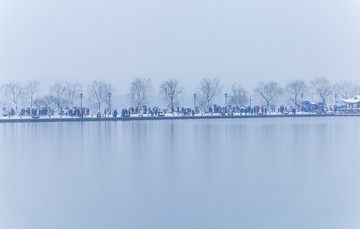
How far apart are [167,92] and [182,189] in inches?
2161

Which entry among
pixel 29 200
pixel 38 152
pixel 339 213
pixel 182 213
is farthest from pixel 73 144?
pixel 339 213

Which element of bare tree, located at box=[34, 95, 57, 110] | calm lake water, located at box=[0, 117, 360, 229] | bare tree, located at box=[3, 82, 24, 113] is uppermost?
bare tree, located at box=[3, 82, 24, 113]

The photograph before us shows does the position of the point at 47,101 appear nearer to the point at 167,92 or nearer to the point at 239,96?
the point at 167,92

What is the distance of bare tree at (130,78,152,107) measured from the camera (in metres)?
61.0

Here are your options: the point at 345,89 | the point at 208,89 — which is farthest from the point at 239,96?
the point at 345,89

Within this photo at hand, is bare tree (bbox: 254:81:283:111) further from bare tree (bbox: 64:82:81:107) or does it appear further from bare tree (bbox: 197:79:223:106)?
bare tree (bbox: 64:82:81:107)

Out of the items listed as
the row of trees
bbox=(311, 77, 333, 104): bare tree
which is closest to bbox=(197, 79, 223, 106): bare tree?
the row of trees

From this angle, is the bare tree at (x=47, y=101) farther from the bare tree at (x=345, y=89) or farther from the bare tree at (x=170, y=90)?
the bare tree at (x=345, y=89)

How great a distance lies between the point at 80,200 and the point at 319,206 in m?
4.17

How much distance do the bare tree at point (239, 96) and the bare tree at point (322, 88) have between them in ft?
42.0

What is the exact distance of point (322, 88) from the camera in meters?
72.4

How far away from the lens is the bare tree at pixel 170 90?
202 ft

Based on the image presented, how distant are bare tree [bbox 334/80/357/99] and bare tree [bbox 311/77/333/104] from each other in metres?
3.03

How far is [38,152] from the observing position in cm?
1475
